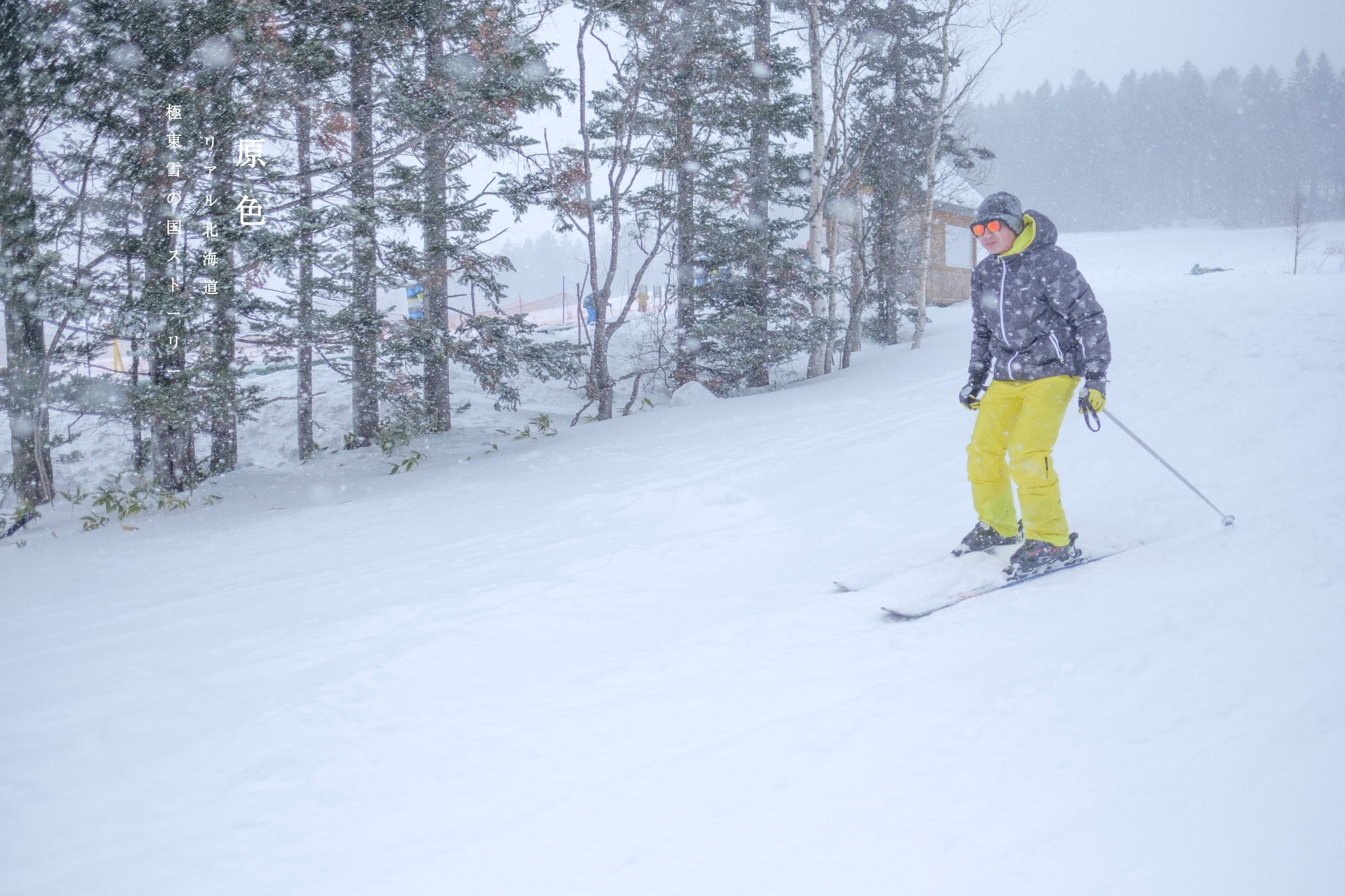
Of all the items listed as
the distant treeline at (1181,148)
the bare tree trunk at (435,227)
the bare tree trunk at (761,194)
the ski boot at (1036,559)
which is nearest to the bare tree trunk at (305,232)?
the bare tree trunk at (435,227)

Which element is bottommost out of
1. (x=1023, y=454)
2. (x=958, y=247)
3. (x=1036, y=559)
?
(x=1036, y=559)

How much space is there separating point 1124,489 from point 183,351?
799 cm

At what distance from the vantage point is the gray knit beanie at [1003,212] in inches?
158

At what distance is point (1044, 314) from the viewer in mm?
4016

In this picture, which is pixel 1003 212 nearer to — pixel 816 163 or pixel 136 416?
pixel 136 416

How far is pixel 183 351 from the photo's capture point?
288 inches

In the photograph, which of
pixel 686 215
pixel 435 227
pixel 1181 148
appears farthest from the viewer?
pixel 1181 148

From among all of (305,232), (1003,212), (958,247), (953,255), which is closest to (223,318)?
(305,232)

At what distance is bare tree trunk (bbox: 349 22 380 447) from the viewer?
7695 mm

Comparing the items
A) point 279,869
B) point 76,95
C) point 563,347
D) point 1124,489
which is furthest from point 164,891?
point 563,347

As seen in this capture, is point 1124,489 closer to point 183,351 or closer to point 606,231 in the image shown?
point 183,351

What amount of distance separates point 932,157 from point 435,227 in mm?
11671

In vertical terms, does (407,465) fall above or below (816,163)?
below

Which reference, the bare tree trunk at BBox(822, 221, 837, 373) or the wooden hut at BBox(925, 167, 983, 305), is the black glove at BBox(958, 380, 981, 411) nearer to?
the bare tree trunk at BBox(822, 221, 837, 373)
